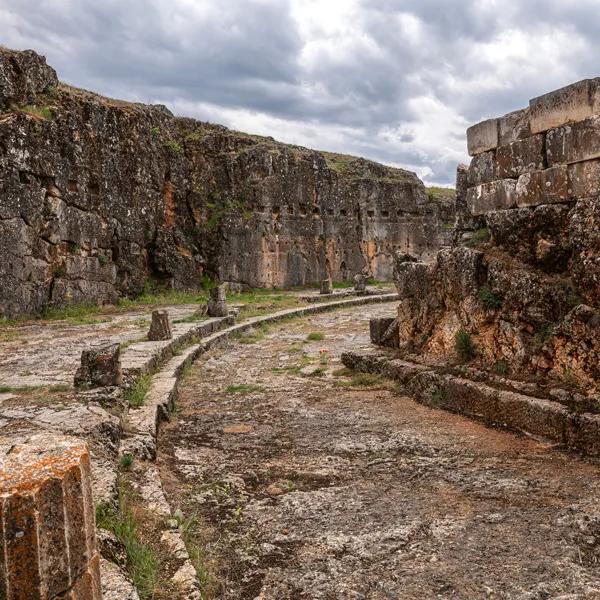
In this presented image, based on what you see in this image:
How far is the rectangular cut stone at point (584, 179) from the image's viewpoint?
19.8 feet

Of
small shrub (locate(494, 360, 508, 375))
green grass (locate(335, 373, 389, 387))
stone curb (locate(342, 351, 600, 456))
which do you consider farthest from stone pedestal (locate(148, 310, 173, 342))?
small shrub (locate(494, 360, 508, 375))

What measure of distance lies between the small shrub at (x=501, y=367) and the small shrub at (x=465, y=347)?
0.49 metres

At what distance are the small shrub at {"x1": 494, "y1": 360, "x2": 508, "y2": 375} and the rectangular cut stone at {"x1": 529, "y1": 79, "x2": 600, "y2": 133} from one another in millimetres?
2730

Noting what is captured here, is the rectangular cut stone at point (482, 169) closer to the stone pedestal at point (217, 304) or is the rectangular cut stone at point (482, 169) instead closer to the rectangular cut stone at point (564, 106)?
the rectangular cut stone at point (564, 106)

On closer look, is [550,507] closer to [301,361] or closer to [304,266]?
[301,361]

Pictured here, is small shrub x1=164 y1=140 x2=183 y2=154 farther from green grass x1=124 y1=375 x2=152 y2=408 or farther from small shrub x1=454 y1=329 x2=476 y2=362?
small shrub x1=454 y1=329 x2=476 y2=362

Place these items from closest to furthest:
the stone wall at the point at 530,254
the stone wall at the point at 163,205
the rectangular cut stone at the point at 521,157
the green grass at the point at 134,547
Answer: the green grass at the point at 134,547
the stone wall at the point at 530,254
the rectangular cut stone at the point at 521,157
the stone wall at the point at 163,205

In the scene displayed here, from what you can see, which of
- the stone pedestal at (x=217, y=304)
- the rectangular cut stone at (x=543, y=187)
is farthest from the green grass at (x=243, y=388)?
the stone pedestal at (x=217, y=304)

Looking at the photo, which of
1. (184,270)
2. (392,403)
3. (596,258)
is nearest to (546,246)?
(596,258)

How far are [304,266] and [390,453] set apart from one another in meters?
18.1

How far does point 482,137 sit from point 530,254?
1.87 meters

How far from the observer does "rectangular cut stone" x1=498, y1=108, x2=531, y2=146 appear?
7062 mm

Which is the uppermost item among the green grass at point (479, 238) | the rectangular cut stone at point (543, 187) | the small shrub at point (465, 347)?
the rectangular cut stone at point (543, 187)

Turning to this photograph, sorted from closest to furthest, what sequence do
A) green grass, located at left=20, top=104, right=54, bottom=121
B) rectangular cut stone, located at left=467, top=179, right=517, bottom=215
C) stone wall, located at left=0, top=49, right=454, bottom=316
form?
rectangular cut stone, located at left=467, top=179, right=517, bottom=215 < stone wall, located at left=0, top=49, right=454, bottom=316 < green grass, located at left=20, top=104, right=54, bottom=121
